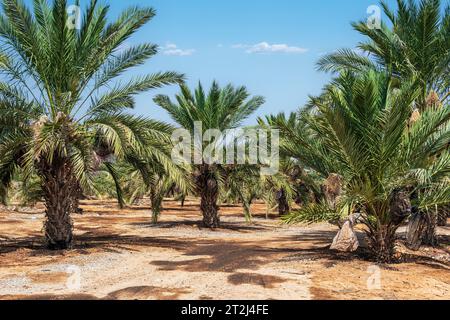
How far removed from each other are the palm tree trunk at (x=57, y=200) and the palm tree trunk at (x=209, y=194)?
7.43 meters

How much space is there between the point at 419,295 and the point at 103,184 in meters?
29.7

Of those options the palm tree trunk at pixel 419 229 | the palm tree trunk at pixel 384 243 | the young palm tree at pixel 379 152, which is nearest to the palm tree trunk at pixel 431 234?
the palm tree trunk at pixel 419 229

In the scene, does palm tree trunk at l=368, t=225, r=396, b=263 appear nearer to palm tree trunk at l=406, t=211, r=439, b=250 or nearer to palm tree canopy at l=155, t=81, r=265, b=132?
palm tree trunk at l=406, t=211, r=439, b=250

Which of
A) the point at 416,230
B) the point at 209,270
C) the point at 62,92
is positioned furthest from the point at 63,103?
the point at 416,230

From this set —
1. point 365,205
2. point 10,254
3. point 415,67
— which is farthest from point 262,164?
point 10,254

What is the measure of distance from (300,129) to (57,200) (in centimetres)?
651

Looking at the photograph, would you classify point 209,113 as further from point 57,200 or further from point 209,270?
point 209,270

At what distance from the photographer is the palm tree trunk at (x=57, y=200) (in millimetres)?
12461

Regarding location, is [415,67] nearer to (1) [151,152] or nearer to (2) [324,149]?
(2) [324,149]

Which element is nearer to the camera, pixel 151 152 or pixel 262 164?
pixel 151 152

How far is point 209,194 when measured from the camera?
19.6 m

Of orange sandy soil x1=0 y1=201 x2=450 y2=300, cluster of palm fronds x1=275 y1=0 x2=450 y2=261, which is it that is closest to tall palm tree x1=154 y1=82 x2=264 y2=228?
orange sandy soil x1=0 y1=201 x2=450 y2=300

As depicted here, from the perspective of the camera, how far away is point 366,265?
10.5 m

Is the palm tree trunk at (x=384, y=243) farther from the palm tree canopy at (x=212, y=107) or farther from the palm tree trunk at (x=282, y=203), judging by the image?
the palm tree trunk at (x=282, y=203)
